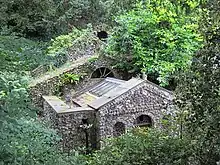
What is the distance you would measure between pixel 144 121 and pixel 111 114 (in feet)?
4.64

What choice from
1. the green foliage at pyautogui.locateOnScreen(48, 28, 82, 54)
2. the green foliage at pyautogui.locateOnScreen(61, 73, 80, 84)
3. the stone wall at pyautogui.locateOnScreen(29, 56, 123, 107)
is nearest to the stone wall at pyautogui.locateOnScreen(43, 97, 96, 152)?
the stone wall at pyautogui.locateOnScreen(29, 56, 123, 107)

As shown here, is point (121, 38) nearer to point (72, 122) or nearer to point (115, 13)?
point (72, 122)

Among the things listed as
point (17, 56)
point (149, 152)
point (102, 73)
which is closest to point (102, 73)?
point (102, 73)

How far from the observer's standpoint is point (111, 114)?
38.1 feet

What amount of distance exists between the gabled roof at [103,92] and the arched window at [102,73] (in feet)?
3.04

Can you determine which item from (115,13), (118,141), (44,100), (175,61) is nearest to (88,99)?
(44,100)

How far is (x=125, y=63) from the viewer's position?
15.6 meters

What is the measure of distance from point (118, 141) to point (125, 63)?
26.7ft

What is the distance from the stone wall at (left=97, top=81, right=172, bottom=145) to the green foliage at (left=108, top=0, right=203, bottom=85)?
171 centimetres

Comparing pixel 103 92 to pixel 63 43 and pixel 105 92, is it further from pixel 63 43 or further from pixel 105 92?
pixel 63 43

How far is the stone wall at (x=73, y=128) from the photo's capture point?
37.4 feet

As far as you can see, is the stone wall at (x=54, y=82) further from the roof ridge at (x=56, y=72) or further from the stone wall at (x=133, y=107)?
the stone wall at (x=133, y=107)

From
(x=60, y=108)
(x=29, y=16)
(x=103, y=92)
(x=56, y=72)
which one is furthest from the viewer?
(x=29, y=16)

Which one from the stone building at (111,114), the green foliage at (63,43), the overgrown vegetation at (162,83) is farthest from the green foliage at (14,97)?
the green foliage at (63,43)
